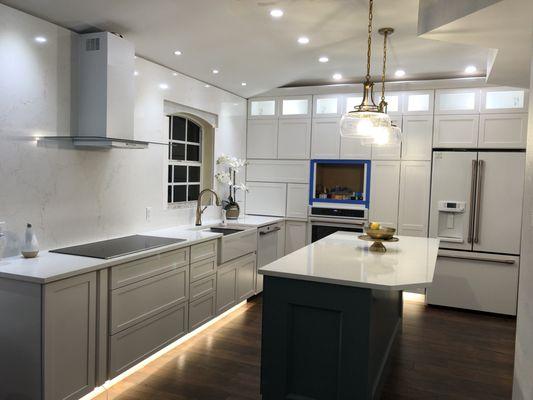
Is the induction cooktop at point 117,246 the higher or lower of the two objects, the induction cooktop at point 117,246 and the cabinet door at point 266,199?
the lower

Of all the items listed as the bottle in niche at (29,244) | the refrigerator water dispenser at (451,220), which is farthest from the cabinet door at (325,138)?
the bottle in niche at (29,244)

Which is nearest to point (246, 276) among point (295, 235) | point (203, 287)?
point (203, 287)

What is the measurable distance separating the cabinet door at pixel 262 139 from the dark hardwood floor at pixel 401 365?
2142 mm

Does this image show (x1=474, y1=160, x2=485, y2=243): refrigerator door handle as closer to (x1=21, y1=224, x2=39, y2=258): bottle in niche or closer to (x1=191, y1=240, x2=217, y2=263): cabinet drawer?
(x1=191, y1=240, x2=217, y2=263): cabinet drawer

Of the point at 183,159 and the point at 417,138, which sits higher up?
the point at 417,138

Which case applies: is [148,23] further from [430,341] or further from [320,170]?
[430,341]

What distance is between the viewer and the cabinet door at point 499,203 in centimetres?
465

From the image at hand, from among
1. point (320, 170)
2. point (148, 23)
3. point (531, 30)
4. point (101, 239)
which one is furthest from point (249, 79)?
point (531, 30)

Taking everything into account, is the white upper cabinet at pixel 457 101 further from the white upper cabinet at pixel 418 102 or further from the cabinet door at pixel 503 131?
the cabinet door at pixel 503 131

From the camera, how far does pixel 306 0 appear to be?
119 inches

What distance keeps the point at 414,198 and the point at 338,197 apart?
916 mm

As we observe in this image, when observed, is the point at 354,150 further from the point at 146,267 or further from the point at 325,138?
the point at 146,267

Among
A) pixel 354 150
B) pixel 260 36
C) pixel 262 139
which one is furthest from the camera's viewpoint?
pixel 262 139

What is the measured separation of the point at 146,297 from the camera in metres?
3.18
